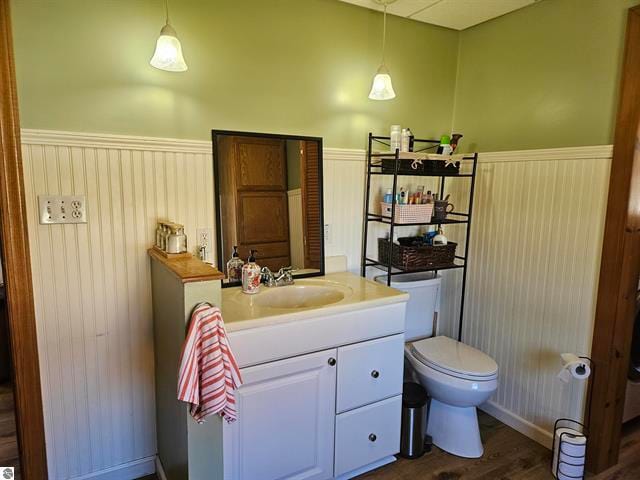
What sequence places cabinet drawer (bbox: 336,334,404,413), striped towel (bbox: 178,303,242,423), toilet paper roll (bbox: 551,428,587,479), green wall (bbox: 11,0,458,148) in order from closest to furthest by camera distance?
striped towel (bbox: 178,303,242,423) → green wall (bbox: 11,0,458,148) → cabinet drawer (bbox: 336,334,404,413) → toilet paper roll (bbox: 551,428,587,479)

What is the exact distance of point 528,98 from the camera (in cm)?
224

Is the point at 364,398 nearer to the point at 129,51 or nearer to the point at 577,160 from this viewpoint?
the point at 577,160

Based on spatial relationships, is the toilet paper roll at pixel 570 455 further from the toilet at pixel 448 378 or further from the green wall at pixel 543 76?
the green wall at pixel 543 76

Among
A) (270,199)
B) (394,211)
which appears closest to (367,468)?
(394,211)

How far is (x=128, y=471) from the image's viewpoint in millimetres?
1925

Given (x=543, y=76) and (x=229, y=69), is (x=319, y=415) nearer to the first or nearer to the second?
(x=229, y=69)

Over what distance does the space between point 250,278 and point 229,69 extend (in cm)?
96

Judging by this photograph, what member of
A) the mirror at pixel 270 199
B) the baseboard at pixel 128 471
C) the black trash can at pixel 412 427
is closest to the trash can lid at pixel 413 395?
the black trash can at pixel 412 427

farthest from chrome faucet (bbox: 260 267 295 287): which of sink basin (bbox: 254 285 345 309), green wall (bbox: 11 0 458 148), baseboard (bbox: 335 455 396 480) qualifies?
baseboard (bbox: 335 455 396 480)

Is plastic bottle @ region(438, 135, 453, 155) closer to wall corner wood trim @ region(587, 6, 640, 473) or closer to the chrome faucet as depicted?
wall corner wood trim @ region(587, 6, 640, 473)

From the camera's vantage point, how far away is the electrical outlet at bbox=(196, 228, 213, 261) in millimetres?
1946

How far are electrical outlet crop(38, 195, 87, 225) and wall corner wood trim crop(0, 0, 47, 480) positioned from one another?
7cm

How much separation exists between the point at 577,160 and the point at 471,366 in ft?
3.65

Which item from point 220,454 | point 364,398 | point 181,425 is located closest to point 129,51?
point 181,425
